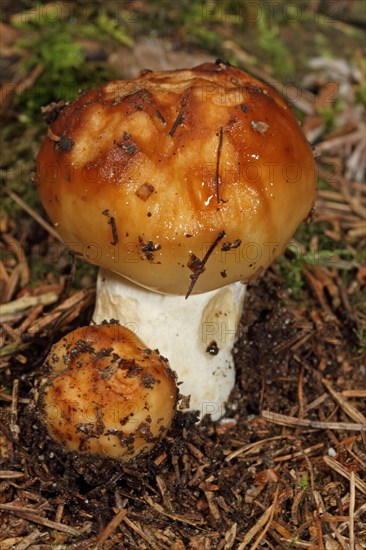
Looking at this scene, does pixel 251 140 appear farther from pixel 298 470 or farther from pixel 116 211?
pixel 298 470

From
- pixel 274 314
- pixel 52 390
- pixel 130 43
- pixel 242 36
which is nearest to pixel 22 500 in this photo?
pixel 52 390

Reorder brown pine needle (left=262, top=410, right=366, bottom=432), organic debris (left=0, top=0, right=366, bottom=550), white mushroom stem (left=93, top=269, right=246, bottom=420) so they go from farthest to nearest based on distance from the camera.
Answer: brown pine needle (left=262, top=410, right=366, bottom=432)
white mushroom stem (left=93, top=269, right=246, bottom=420)
organic debris (left=0, top=0, right=366, bottom=550)

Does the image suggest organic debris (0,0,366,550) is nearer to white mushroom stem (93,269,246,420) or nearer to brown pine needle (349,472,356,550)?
brown pine needle (349,472,356,550)

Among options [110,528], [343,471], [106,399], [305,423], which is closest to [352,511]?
[343,471]

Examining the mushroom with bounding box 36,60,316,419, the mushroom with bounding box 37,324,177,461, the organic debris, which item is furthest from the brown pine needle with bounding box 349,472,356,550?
the mushroom with bounding box 36,60,316,419

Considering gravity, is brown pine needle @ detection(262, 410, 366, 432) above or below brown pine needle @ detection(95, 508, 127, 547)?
below

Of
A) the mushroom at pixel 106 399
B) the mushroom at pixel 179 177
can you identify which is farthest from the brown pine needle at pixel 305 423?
the mushroom at pixel 179 177
